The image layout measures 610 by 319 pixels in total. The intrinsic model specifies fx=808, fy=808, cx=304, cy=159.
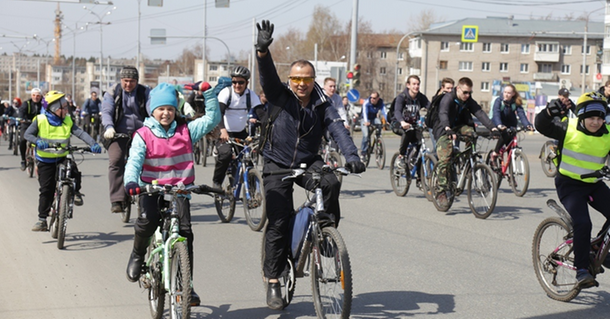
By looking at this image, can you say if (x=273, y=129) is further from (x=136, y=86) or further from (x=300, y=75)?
(x=136, y=86)

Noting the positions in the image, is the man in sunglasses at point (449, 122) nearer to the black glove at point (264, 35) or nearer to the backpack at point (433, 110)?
the backpack at point (433, 110)

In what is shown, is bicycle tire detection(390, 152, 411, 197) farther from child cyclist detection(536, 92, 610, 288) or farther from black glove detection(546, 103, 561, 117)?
black glove detection(546, 103, 561, 117)

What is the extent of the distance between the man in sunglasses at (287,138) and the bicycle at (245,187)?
382 cm

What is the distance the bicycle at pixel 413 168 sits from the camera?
12.2 meters

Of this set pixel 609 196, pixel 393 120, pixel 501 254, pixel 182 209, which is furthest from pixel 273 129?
pixel 393 120

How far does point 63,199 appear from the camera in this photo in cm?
866

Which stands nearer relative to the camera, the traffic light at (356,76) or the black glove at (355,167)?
the black glove at (355,167)

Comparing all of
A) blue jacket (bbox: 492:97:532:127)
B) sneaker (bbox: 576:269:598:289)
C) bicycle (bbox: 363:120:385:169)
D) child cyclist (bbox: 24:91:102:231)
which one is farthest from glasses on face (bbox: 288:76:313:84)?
bicycle (bbox: 363:120:385:169)

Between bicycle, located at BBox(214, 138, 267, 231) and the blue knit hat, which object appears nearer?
the blue knit hat

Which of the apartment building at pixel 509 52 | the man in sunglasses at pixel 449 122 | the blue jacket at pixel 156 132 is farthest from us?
the apartment building at pixel 509 52

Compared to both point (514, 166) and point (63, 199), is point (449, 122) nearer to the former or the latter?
point (514, 166)

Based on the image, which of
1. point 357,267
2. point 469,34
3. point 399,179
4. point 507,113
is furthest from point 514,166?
point 469,34

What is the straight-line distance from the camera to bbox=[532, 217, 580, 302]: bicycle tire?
636 centimetres

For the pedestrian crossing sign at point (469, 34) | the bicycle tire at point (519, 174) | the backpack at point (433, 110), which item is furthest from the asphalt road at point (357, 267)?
the pedestrian crossing sign at point (469, 34)
